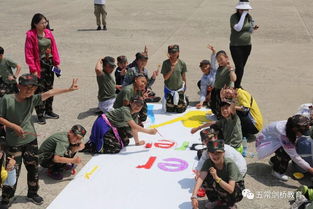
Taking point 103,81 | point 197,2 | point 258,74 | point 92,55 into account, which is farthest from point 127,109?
point 197,2

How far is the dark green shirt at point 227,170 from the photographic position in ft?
15.3

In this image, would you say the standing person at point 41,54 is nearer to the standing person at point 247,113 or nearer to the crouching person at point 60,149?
the crouching person at point 60,149

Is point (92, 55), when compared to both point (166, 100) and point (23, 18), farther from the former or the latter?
point (23, 18)

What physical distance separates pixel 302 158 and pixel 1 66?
16.5 feet

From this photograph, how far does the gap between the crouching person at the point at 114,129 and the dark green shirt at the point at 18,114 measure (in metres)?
1.45

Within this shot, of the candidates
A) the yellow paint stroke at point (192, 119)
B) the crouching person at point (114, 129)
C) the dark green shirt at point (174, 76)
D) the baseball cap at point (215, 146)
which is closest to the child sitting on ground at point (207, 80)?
the yellow paint stroke at point (192, 119)

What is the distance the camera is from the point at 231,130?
584 centimetres

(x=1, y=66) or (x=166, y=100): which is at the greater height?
(x=1, y=66)

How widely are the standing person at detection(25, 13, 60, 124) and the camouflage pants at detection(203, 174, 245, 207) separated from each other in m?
3.54

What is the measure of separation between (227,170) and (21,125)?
2.38m

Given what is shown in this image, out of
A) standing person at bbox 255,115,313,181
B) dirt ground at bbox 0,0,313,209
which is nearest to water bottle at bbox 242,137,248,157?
dirt ground at bbox 0,0,313,209

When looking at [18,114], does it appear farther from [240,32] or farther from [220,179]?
[240,32]

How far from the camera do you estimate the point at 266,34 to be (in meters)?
14.1

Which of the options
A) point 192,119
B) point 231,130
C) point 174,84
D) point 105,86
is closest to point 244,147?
point 231,130
